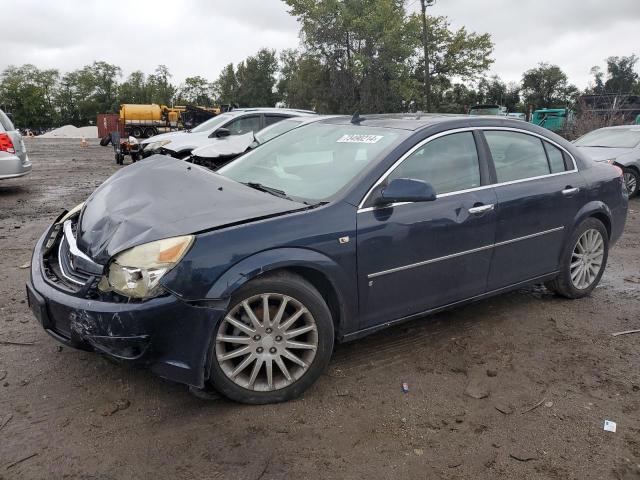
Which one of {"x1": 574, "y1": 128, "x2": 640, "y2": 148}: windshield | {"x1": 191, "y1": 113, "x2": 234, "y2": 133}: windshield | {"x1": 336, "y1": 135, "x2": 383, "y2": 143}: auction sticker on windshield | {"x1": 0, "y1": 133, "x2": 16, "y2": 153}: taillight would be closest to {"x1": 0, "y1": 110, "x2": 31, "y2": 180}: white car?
{"x1": 0, "y1": 133, "x2": 16, "y2": 153}: taillight

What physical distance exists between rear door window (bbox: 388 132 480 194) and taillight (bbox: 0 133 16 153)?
8.85 metres

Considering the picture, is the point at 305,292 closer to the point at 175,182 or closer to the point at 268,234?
the point at 268,234

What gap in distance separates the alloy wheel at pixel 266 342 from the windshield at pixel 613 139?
10428 mm

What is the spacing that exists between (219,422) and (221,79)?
9040cm

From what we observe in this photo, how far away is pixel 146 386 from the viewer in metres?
3.15

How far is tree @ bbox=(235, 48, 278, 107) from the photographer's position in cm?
7925

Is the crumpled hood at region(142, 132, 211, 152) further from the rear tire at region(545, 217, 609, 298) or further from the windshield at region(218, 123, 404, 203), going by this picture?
the rear tire at region(545, 217, 609, 298)

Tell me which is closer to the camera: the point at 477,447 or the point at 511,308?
the point at 477,447

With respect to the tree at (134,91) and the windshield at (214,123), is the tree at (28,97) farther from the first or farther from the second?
the windshield at (214,123)

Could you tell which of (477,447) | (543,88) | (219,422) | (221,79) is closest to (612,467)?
(477,447)

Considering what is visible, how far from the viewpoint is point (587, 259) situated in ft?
15.6

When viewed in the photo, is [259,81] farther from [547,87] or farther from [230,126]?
[230,126]

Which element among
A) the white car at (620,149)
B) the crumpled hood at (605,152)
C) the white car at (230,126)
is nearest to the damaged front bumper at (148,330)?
the white car at (230,126)

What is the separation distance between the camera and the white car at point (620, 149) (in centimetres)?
1068
